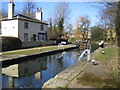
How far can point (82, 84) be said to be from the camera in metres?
4.84

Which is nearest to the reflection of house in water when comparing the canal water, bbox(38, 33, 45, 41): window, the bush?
the canal water

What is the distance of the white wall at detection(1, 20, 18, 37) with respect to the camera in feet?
76.8

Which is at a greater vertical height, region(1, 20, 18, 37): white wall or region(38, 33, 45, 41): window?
region(1, 20, 18, 37): white wall

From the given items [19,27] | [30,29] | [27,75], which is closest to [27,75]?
[27,75]

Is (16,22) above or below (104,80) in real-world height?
above

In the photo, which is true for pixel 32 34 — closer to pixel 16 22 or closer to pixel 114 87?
pixel 16 22

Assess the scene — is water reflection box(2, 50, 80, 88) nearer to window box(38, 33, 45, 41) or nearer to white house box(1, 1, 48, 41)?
white house box(1, 1, 48, 41)

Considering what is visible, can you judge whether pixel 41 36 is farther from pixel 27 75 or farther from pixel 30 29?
pixel 27 75

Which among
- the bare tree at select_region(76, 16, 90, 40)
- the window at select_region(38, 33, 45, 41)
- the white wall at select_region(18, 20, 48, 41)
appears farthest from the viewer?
the bare tree at select_region(76, 16, 90, 40)

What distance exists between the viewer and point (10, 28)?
24.0m

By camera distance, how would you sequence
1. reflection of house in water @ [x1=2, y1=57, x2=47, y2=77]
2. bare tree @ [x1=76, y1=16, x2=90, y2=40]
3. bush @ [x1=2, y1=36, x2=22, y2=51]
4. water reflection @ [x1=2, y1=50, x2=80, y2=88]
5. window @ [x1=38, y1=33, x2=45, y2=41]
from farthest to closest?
bare tree @ [x1=76, y1=16, x2=90, y2=40] → window @ [x1=38, y1=33, x2=45, y2=41] → bush @ [x1=2, y1=36, x2=22, y2=51] → reflection of house in water @ [x1=2, y1=57, x2=47, y2=77] → water reflection @ [x1=2, y1=50, x2=80, y2=88]

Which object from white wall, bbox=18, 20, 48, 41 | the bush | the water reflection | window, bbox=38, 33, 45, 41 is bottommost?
the water reflection

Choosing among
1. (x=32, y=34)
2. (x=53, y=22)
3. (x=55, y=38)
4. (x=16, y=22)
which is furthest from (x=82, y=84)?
(x=53, y=22)

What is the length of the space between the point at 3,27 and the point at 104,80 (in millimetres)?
23438
